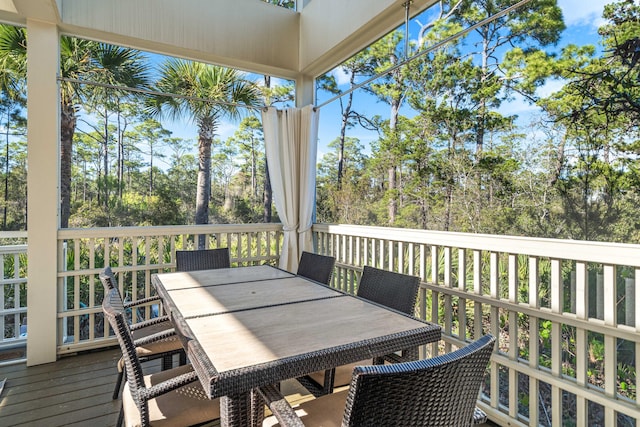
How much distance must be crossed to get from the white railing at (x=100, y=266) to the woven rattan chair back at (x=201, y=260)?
0.62m

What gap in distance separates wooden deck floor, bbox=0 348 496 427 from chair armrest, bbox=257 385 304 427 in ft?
3.17

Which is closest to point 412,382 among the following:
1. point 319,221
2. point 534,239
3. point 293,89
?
point 534,239

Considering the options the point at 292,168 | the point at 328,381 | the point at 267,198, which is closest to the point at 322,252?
the point at 267,198

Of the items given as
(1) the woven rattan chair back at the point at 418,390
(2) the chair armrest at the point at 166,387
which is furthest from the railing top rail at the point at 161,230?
(1) the woven rattan chair back at the point at 418,390

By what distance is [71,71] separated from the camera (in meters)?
3.29

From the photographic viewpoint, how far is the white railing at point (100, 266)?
315 cm

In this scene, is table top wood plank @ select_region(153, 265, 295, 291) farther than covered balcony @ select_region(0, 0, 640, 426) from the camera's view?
Yes

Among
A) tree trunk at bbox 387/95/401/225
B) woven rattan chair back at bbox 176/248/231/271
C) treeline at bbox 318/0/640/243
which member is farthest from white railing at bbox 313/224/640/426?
woven rattan chair back at bbox 176/248/231/271

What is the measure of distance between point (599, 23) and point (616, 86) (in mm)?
355

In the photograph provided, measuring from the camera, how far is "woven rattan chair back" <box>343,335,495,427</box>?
840 millimetres

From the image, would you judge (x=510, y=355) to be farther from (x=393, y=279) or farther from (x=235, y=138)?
(x=235, y=138)

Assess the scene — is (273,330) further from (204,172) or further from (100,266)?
(204,172)

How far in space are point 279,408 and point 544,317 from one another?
1.51 meters

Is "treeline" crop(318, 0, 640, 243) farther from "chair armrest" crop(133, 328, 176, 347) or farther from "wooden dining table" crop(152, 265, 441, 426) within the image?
"chair armrest" crop(133, 328, 176, 347)
